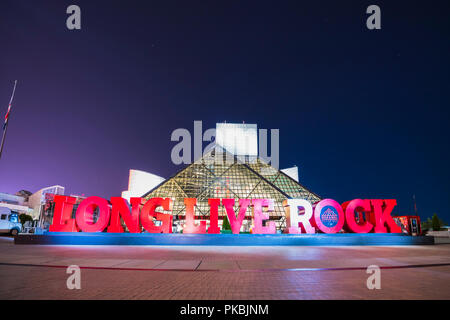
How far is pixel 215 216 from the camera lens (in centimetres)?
1898

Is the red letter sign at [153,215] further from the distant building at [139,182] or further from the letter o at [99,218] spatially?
the distant building at [139,182]

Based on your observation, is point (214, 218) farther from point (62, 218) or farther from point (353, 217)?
point (62, 218)

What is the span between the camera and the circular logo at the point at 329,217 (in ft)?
62.6

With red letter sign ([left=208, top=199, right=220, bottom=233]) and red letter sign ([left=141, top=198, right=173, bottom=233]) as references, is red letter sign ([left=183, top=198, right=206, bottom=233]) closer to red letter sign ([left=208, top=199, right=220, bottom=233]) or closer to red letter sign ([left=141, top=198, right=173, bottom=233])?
red letter sign ([left=208, top=199, right=220, bottom=233])

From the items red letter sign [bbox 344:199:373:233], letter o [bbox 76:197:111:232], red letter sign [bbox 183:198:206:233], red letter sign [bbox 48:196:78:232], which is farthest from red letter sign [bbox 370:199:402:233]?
red letter sign [bbox 48:196:78:232]

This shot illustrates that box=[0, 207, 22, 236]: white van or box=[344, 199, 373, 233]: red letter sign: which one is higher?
box=[344, 199, 373, 233]: red letter sign

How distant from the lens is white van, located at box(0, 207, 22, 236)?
93.2 ft

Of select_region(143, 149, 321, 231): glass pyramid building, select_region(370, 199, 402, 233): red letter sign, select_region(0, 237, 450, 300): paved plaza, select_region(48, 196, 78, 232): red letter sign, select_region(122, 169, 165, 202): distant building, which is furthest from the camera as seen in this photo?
select_region(122, 169, 165, 202): distant building

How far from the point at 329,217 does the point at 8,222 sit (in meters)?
34.9

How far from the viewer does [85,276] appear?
6.63 meters

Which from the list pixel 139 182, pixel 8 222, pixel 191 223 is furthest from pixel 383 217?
pixel 139 182
